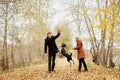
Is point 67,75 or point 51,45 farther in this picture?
point 51,45

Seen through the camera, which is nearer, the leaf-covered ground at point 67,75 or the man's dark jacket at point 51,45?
the leaf-covered ground at point 67,75

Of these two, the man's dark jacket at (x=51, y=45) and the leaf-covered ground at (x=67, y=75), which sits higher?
the man's dark jacket at (x=51, y=45)

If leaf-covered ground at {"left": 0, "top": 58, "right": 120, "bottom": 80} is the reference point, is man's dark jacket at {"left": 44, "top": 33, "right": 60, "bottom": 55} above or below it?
above

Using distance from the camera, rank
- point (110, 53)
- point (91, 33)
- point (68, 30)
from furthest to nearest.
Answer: point (68, 30), point (91, 33), point (110, 53)

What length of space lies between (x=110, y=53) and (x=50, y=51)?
11.9 m

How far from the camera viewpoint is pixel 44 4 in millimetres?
45094

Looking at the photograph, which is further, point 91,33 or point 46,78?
point 91,33

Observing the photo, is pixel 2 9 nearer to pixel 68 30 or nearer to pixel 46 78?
pixel 46 78

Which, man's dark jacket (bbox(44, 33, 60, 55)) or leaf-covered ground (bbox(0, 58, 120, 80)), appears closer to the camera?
leaf-covered ground (bbox(0, 58, 120, 80))

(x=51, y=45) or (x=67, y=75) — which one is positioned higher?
(x=51, y=45)

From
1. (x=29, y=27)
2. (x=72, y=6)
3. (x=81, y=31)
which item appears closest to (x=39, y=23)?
(x=29, y=27)

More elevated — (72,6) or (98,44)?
(72,6)

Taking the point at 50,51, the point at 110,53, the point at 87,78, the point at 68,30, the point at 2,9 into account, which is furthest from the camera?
the point at 68,30

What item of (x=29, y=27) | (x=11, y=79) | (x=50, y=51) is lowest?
(x=11, y=79)
